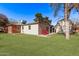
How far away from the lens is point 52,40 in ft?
13.2

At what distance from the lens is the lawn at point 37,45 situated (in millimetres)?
3961

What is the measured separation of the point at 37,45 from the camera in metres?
4.00

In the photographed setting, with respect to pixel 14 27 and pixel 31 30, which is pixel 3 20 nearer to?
pixel 14 27

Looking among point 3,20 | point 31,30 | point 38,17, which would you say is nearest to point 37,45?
point 31,30

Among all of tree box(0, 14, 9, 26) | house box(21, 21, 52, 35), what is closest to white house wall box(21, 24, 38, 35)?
house box(21, 21, 52, 35)

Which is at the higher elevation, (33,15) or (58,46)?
(33,15)

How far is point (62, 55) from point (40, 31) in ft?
1.09

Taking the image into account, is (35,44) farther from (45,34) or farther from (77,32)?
(77,32)

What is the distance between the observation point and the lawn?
3961 mm

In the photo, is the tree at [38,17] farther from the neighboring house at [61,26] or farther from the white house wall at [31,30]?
the neighboring house at [61,26]

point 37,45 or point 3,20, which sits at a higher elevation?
point 3,20

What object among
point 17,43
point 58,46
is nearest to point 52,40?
point 58,46

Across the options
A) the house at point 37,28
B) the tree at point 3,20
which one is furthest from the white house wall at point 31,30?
the tree at point 3,20

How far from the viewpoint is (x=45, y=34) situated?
13.3ft
